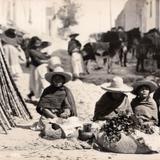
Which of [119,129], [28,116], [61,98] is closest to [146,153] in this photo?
[119,129]

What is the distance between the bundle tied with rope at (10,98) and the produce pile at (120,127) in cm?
183

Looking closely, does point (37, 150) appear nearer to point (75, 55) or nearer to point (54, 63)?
point (54, 63)

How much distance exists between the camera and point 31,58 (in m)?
10.4

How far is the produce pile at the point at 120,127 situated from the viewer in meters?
7.77

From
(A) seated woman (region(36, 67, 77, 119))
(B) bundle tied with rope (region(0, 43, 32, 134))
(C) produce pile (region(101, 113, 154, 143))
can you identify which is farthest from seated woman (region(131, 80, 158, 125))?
(B) bundle tied with rope (region(0, 43, 32, 134))

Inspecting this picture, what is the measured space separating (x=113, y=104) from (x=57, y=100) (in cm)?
84

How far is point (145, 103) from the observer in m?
8.41

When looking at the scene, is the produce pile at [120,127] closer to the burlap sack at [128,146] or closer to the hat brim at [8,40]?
the burlap sack at [128,146]

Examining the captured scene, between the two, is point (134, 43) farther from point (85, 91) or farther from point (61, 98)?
point (61, 98)

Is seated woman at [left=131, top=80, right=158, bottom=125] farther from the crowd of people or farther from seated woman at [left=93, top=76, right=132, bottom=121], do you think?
seated woman at [left=93, top=76, right=132, bottom=121]

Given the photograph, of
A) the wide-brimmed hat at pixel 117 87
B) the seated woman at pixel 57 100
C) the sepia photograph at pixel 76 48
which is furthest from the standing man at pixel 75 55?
the wide-brimmed hat at pixel 117 87

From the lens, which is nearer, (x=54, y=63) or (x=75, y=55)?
(x=54, y=63)

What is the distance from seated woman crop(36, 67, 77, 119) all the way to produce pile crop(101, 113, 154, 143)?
3.05 feet

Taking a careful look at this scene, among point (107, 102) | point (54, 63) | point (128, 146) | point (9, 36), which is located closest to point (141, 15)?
point (54, 63)
